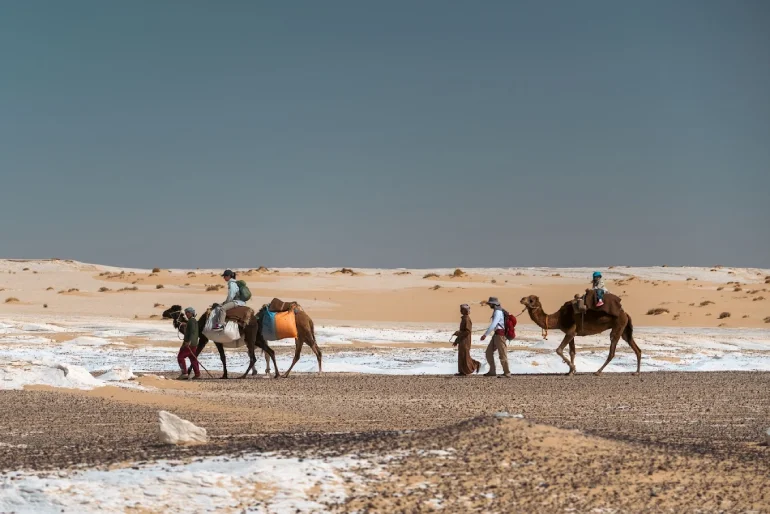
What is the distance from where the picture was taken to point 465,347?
2242 cm

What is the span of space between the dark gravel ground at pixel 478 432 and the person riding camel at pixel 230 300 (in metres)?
1.20

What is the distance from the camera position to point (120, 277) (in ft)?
227

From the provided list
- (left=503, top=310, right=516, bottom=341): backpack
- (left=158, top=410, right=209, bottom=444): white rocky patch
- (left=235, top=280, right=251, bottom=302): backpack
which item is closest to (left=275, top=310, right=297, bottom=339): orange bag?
(left=235, top=280, right=251, bottom=302): backpack

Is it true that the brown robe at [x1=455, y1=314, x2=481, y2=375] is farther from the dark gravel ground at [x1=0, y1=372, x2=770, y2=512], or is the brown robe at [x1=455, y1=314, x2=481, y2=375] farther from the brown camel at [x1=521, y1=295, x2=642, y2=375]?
the brown camel at [x1=521, y1=295, x2=642, y2=375]

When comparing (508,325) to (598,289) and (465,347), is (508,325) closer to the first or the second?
(465,347)

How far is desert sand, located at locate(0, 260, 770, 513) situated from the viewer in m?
8.31

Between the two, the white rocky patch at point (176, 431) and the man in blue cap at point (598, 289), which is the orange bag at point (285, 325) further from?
the white rocky patch at point (176, 431)

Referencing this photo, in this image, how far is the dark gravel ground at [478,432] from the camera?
8516 millimetres

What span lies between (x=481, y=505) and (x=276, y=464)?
175cm

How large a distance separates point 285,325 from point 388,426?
29.7 feet

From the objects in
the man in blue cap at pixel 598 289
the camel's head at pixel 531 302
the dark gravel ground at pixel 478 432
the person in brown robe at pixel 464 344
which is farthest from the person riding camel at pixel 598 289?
the person in brown robe at pixel 464 344

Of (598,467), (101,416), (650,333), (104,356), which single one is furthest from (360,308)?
(598,467)

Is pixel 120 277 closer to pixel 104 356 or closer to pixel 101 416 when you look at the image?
pixel 104 356

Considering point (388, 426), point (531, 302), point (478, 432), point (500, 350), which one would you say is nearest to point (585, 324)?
point (531, 302)
